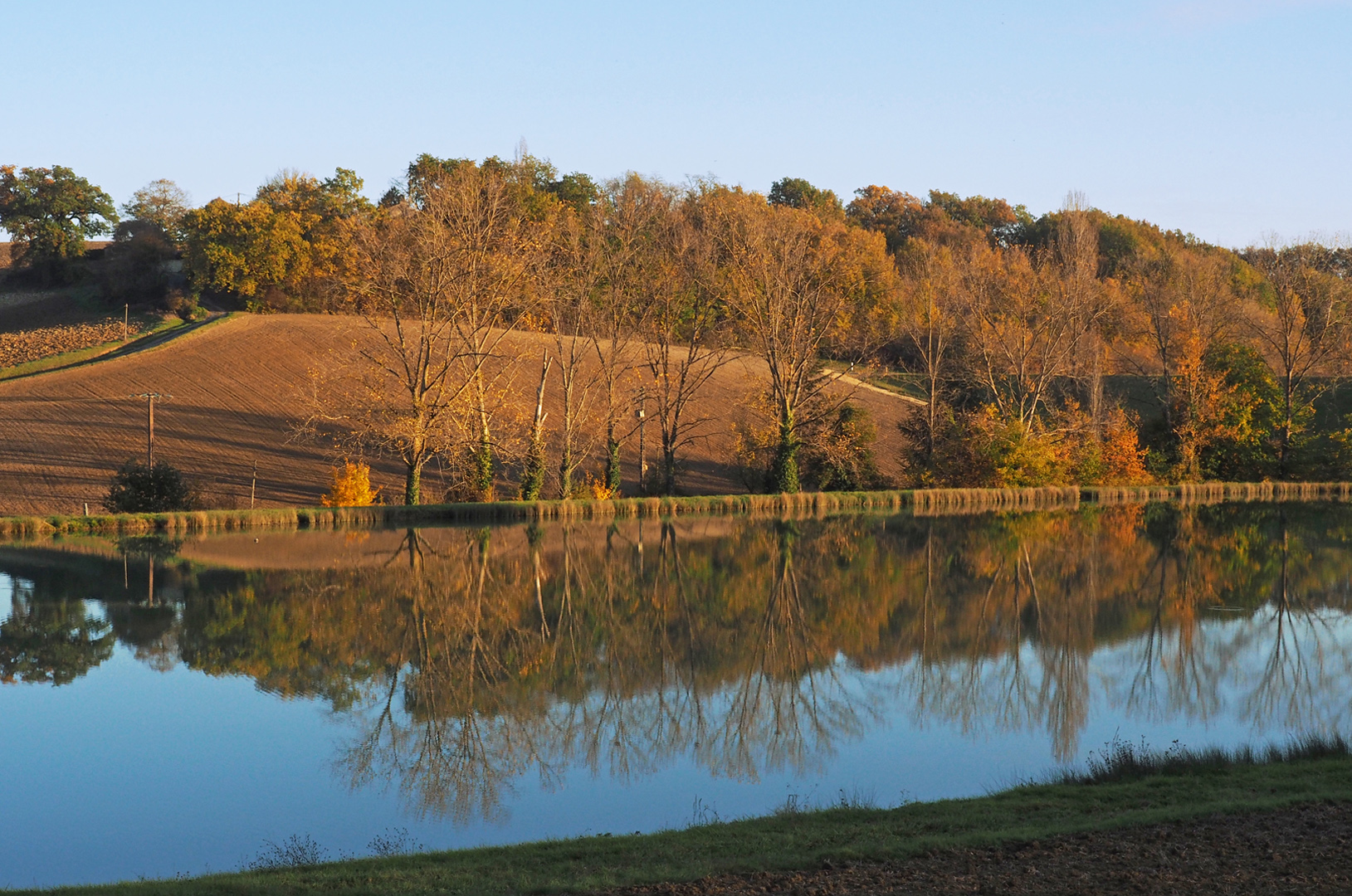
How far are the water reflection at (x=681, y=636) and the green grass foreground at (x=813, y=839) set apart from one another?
7.14 ft

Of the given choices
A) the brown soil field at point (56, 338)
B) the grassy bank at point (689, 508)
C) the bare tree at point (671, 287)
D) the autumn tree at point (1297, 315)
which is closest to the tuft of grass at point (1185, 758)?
the grassy bank at point (689, 508)

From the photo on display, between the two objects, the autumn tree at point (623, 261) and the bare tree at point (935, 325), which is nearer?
the autumn tree at point (623, 261)

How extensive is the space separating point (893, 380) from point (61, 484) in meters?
49.1

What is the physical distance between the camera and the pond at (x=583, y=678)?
32.0 feet

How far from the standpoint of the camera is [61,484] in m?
40.1

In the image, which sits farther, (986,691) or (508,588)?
(508,588)

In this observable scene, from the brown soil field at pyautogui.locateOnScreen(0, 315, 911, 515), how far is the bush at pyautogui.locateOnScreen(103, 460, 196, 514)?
23.0 ft

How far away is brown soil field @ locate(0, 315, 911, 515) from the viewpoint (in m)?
41.4

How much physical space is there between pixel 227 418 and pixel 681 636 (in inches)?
1506

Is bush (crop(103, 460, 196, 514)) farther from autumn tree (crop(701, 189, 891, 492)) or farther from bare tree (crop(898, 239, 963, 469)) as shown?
bare tree (crop(898, 239, 963, 469))

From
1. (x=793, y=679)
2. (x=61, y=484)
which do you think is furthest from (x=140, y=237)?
(x=793, y=679)

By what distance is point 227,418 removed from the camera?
5019 cm

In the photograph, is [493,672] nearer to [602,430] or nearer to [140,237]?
[602,430]

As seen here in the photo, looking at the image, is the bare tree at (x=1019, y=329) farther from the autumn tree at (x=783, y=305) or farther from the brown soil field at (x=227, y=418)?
the brown soil field at (x=227, y=418)
